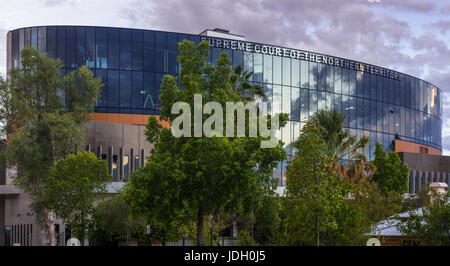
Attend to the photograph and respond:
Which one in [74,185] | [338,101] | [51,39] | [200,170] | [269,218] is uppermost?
[51,39]

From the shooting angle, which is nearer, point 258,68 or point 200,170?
point 200,170

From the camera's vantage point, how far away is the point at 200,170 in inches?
1198

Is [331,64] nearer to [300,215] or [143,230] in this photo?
[143,230]

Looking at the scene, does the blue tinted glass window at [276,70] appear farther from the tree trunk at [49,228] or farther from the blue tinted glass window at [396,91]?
the tree trunk at [49,228]

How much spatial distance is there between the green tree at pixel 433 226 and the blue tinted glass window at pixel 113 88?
1638 inches

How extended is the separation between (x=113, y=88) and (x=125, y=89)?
1.42 meters

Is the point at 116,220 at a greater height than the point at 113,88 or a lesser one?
lesser

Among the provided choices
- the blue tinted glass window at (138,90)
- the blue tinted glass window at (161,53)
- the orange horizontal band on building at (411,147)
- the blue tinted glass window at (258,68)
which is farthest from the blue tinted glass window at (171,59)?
the orange horizontal band on building at (411,147)

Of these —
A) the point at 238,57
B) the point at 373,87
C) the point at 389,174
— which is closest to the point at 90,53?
the point at 238,57

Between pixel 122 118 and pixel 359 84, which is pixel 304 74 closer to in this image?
pixel 359 84

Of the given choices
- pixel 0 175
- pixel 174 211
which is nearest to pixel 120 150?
pixel 0 175

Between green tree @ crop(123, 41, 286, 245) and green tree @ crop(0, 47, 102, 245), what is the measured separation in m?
14.9

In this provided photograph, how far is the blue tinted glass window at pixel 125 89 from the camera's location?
215ft

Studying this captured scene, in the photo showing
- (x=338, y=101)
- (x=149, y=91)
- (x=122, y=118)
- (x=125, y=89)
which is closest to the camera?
(x=122, y=118)
